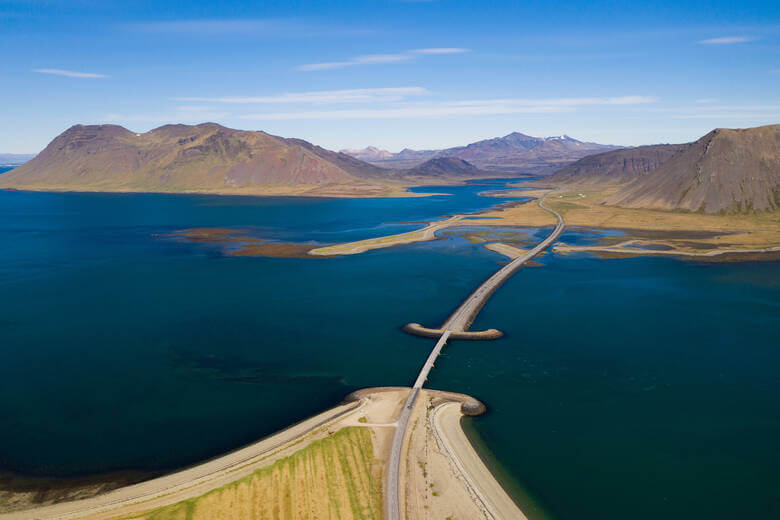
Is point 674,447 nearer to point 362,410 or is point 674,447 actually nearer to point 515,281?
point 362,410

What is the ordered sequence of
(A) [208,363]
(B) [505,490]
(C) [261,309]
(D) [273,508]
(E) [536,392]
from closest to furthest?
(D) [273,508] → (B) [505,490] → (E) [536,392] → (A) [208,363] → (C) [261,309]

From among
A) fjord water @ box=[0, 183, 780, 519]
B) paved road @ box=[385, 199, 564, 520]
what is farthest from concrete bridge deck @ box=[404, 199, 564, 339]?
fjord water @ box=[0, 183, 780, 519]

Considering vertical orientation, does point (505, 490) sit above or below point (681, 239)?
below

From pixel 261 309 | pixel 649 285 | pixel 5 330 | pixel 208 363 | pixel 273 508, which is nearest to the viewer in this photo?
pixel 273 508

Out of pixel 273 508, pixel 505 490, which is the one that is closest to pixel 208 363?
pixel 273 508

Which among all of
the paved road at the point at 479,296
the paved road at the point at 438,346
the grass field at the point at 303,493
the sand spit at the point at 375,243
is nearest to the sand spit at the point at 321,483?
the grass field at the point at 303,493

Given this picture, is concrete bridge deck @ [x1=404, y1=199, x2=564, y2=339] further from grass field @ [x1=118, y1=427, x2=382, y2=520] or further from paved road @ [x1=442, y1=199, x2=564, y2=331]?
grass field @ [x1=118, y1=427, x2=382, y2=520]
